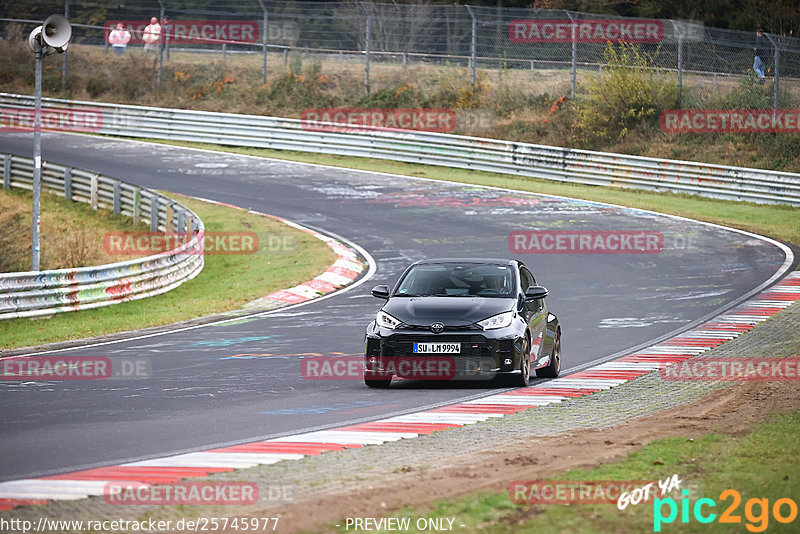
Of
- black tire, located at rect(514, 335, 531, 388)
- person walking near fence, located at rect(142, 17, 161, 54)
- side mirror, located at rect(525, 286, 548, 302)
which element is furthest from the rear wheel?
person walking near fence, located at rect(142, 17, 161, 54)

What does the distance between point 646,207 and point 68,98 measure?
1054 inches

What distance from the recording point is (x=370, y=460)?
8016mm

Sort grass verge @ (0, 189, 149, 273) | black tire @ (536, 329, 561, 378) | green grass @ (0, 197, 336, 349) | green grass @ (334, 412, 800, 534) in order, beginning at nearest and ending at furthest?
green grass @ (334, 412, 800, 534), black tire @ (536, 329, 561, 378), green grass @ (0, 197, 336, 349), grass verge @ (0, 189, 149, 273)

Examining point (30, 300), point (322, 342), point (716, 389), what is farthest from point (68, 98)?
point (716, 389)

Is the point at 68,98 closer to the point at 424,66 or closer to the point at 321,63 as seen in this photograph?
the point at 321,63
